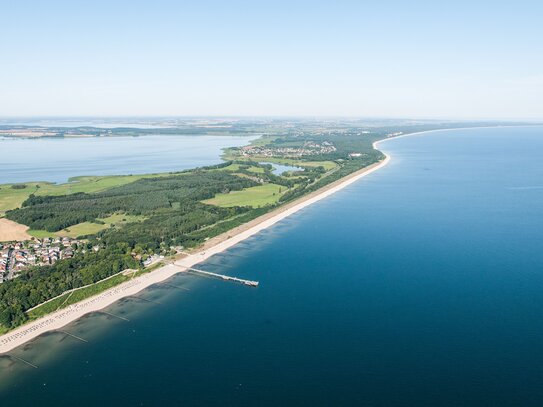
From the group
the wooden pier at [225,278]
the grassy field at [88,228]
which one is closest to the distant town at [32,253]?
the grassy field at [88,228]

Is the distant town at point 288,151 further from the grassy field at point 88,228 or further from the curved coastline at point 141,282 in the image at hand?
the grassy field at point 88,228

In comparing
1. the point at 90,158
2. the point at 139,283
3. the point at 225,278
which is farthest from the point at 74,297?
the point at 90,158

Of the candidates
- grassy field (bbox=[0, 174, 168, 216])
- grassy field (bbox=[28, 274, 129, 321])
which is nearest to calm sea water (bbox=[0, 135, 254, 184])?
grassy field (bbox=[0, 174, 168, 216])

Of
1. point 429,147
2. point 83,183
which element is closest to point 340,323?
point 83,183

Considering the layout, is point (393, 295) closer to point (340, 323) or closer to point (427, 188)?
point (340, 323)

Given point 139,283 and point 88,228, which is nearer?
point 139,283

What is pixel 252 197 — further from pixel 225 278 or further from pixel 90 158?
pixel 90 158

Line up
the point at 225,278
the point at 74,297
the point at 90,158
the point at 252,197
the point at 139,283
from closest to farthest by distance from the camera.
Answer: the point at 74,297, the point at 139,283, the point at 225,278, the point at 252,197, the point at 90,158
